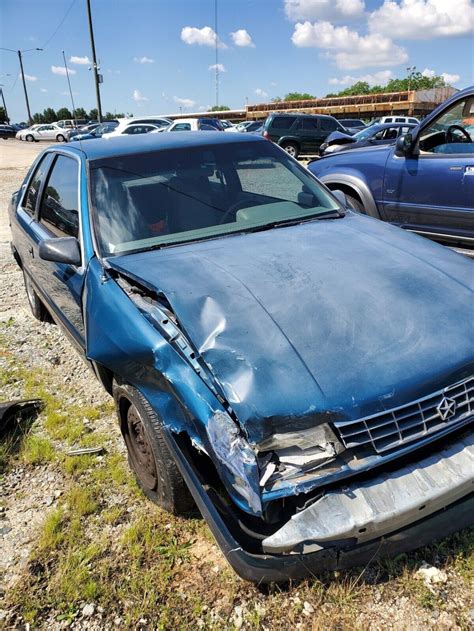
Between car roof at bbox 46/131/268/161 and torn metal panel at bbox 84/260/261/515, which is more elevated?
car roof at bbox 46/131/268/161

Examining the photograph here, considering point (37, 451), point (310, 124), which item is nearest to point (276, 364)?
point (37, 451)

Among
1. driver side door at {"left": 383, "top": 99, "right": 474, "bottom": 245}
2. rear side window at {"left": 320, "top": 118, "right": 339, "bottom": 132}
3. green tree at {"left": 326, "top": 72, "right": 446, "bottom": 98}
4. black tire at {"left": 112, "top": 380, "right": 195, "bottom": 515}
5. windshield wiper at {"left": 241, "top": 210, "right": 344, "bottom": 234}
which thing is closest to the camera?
black tire at {"left": 112, "top": 380, "right": 195, "bottom": 515}

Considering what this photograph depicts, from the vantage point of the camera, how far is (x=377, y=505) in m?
1.58

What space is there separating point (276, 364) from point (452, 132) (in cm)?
458

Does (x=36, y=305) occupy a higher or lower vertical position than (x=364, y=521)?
lower

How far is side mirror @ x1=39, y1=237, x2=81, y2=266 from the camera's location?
260 cm

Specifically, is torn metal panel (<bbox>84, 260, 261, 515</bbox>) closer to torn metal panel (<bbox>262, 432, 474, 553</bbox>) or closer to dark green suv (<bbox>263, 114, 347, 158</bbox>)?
torn metal panel (<bbox>262, 432, 474, 553</bbox>)

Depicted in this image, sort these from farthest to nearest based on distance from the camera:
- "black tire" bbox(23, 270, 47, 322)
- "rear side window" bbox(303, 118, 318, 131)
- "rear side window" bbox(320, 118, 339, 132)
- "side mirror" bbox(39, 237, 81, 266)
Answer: "rear side window" bbox(320, 118, 339, 132)
"rear side window" bbox(303, 118, 318, 131)
"black tire" bbox(23, 270, 47, 322)
"side mirror" bbox(39, 237, 81, 266)

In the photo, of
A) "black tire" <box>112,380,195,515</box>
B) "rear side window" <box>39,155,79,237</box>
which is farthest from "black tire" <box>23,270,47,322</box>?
"black tire" <box>112,380,195,515</box>

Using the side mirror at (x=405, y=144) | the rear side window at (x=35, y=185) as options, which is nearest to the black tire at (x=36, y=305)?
the rear side window at (x=35, y=185)

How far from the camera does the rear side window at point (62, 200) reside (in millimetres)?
2916

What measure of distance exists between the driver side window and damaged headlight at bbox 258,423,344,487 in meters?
4.17

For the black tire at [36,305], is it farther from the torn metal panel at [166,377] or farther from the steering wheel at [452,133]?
the steering wheel at [452,133]

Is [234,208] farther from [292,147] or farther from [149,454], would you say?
[292,147]
